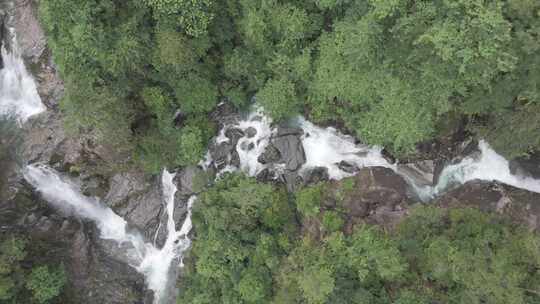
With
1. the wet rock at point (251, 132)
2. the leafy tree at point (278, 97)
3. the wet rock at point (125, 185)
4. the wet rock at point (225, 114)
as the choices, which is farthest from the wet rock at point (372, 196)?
the wet rock at point (125, 185)

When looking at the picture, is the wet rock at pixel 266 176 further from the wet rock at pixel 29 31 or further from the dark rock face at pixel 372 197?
the wet rock at pixel 29 31

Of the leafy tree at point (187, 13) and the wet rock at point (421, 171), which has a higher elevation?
the leafy tree at point (187, 13)

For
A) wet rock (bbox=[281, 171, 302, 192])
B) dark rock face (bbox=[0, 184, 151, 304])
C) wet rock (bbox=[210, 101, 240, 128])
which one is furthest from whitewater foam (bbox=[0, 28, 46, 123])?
wet rock (bbox=[281, 171, 302, 192])

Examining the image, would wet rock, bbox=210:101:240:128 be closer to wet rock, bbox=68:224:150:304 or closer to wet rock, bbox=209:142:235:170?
wet rock, bbox=209:142:235:170

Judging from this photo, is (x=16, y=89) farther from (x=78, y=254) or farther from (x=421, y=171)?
(x=421, y=171)

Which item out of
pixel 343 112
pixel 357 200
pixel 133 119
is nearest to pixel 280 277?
pixel 357 200

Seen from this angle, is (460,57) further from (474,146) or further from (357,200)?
(357,200)

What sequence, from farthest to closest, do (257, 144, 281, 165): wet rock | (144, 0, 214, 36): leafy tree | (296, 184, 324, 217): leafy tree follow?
(257, 144, 281, 165): wet rock, (296, 184, 324, 217): leafy tree, (144, 0, 214, 36): leafy tree
